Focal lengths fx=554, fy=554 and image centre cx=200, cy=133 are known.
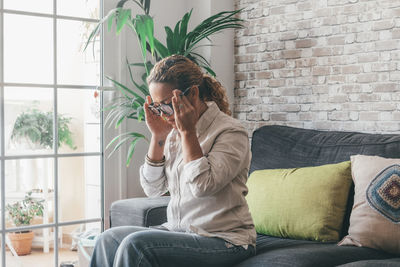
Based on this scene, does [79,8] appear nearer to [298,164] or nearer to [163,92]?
[163,92]

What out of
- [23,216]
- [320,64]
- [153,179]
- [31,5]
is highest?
[31,5]

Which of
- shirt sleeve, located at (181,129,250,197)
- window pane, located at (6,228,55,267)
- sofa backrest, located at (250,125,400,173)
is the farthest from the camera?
window pane, located at (6,228,55,267)

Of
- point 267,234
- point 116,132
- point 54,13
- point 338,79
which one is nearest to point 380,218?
point 267,234

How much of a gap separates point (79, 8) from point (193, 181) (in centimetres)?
186

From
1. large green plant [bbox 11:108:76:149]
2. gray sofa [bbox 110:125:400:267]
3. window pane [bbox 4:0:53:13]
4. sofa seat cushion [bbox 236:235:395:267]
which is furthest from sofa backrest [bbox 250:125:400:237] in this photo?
window pane [bbox 4:0:53:13]

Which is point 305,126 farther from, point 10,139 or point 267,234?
point 10,139

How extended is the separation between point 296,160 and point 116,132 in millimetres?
1264

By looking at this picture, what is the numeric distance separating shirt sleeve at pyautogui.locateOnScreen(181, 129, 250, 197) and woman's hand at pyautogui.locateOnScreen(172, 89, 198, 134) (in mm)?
115

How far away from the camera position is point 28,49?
3211mm

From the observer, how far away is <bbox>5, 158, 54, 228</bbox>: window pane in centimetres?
315

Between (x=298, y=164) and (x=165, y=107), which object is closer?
(x=165, y=107)

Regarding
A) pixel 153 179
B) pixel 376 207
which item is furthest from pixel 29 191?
pixel 376 207

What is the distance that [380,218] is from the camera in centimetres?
224

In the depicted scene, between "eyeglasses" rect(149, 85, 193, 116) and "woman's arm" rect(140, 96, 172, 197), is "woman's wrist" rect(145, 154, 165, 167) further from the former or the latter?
"eyeglasses" rect(149, 85, 193, 116)
